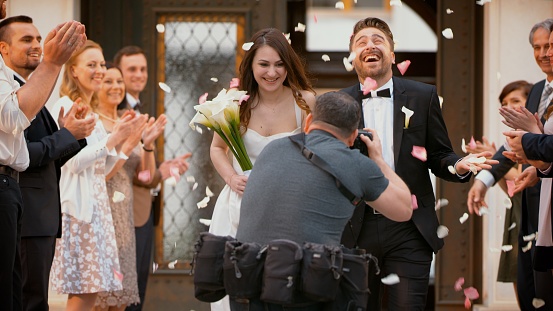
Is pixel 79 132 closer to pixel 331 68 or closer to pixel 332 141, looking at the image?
pixel 332 141

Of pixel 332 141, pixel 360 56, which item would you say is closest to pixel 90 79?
pixel 360 56

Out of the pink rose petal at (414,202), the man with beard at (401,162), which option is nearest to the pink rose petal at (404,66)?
the man with beard at (401,162)

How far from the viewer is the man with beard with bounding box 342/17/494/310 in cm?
658

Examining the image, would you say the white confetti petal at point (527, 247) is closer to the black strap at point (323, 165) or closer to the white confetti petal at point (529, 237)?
the white confetti petal at point (529, 237)

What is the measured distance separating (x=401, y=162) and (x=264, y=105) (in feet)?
3.07

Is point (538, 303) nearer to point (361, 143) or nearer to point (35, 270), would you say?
point (361, 143)

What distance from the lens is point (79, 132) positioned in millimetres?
6922

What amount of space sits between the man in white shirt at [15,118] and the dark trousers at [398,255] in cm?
197

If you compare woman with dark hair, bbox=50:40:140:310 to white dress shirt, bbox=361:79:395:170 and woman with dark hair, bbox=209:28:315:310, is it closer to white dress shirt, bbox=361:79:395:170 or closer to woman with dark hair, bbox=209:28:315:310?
woman with dark hair, bbox=209:28:315:310

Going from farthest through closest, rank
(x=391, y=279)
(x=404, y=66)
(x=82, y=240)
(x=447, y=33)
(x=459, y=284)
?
(x=447, y=33)
(x=459, y=284)
(x=82, y=240)
(x=404, y=66)
(x=391, y=279)

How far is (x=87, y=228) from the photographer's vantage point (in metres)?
7.88

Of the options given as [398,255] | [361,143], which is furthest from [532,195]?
[361,143]

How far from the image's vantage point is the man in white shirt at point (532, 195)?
7.71m

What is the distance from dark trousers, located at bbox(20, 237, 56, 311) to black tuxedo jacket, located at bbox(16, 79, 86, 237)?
7 centimetres
